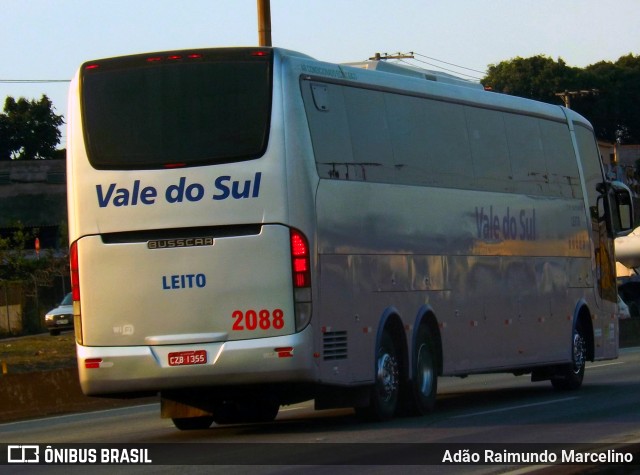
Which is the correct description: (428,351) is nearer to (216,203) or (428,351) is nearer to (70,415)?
(216,203)

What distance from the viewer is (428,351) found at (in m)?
16.5

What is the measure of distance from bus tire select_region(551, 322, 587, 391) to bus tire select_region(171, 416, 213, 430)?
7011 mm

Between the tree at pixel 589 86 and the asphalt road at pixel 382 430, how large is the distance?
3556 inches

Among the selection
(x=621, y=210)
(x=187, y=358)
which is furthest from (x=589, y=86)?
(x=187, y=358)

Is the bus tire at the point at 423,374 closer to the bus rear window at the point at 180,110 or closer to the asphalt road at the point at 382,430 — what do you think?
the asphalt road at the point at 382,430

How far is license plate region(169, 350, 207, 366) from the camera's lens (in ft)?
44.2

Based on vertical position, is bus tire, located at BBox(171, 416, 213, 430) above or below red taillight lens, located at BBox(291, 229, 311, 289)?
below

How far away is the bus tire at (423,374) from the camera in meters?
15.9

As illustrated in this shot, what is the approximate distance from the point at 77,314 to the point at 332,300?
2.71 m

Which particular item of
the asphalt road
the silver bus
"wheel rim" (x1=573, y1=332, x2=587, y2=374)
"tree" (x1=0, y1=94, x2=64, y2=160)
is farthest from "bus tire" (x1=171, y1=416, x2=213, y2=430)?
"tree" (x1=0, y1=94, x2=64, y2=160)

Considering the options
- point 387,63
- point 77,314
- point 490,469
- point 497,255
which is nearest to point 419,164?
point 387,63

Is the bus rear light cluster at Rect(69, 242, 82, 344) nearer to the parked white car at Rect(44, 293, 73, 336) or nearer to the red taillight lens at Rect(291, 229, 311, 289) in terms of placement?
the red taillight lens at Rect(291, 229, 311, 289)

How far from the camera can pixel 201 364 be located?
13.4 metres

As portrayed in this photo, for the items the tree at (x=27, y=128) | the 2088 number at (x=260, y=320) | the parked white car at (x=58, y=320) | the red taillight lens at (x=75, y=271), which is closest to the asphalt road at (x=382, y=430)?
the 2088 number at (x=260, y=320)
